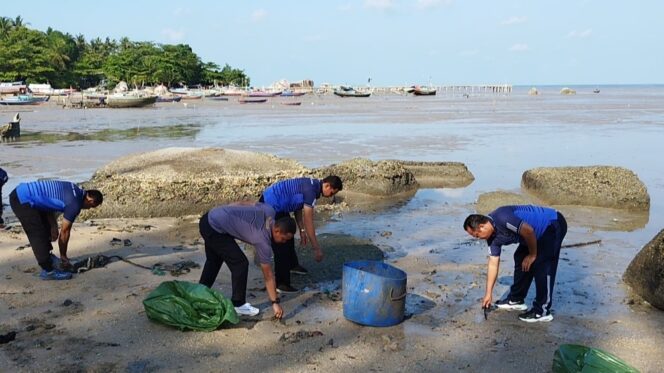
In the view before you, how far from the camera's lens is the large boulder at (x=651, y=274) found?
6.46 m

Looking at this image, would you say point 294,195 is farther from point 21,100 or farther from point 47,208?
point 21,100

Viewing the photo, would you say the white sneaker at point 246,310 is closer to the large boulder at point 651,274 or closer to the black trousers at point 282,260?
the black trousers at point 282,260

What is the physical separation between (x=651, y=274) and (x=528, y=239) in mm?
1847

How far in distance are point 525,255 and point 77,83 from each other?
89150 mm

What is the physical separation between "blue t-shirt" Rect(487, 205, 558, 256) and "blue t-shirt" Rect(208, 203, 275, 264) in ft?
6.63

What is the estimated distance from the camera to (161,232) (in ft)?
31.7

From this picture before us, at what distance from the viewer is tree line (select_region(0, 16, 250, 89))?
7112 cm

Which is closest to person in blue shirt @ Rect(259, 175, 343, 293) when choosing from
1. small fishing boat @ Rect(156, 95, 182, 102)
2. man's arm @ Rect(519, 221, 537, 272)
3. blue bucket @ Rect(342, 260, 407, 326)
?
blue bucket @ Rect(342, 260, 407, 326)

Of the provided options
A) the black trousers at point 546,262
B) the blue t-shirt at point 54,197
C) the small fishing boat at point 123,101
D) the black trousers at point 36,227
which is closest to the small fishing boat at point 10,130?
the black trousers at point 36,227

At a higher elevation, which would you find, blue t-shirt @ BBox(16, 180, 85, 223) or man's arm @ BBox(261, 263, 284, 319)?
blue t-shirt @ BBox(16, 180, 85, 223)

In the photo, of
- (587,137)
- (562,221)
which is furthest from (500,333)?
(587,137)

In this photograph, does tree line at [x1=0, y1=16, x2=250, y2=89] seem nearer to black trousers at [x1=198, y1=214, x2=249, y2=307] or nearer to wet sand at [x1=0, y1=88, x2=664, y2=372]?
wet sand at [x1=0, y1=88, x2=664, y2=372]

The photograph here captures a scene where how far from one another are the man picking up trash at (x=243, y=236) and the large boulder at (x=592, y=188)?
8438 millimetres

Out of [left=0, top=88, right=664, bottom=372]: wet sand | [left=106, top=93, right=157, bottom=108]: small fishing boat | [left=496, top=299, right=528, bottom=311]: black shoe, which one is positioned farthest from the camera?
[left=106, top=93, right=157, bottom=108]: small fishing boat
